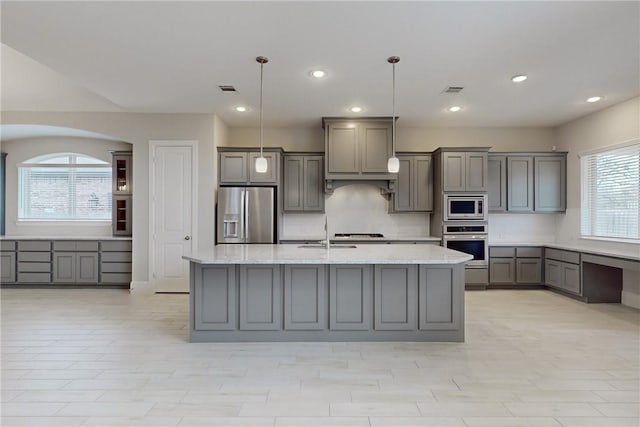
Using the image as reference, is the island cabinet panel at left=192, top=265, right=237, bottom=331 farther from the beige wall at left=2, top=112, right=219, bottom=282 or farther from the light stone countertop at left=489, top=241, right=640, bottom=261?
the light stone countertop at left=489, top=241, right=640, bottom=261

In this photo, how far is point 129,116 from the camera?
5.62m

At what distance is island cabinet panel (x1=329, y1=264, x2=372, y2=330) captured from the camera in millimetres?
3541

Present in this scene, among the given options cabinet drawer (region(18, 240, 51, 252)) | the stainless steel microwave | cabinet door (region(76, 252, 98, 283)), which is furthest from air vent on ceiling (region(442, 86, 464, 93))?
cabinet drawer (region(18, 240, 51, 252))

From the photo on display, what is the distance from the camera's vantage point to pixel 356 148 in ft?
18.9

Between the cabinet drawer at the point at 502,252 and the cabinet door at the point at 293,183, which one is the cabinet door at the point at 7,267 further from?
the cabinet drawer at the point at 502,252

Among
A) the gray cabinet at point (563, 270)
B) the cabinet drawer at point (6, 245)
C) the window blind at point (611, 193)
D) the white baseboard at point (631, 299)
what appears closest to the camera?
the window blind at point (611, 193)

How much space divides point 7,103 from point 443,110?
253 inches

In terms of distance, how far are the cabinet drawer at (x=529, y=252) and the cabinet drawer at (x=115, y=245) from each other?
6.36 meters

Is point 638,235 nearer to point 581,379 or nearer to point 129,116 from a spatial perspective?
point 581,379

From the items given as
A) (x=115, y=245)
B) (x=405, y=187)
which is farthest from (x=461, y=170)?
(x=115, y=245)

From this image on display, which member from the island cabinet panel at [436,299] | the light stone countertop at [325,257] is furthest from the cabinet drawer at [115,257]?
the island cabinet panel at [436,299]

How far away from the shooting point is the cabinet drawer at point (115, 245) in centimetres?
594

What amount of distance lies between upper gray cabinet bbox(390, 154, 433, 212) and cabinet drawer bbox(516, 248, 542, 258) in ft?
5.13

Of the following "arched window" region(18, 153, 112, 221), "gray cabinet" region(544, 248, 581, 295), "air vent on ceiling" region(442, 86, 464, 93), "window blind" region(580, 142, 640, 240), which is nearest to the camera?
"air vent on ceiling" region(442, 86, 464, 93)
